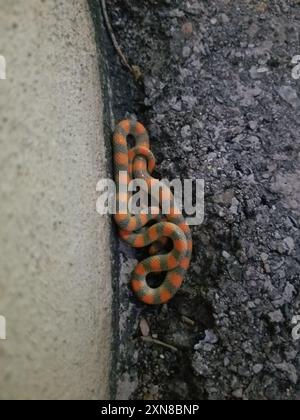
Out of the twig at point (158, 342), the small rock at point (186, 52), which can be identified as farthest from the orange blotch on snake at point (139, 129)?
the twig at point (158, 342)

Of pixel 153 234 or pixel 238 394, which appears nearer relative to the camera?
pixel 238 394

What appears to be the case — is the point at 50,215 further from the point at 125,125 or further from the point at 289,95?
the point at 289,95

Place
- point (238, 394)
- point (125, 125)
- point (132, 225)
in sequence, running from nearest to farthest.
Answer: point (238, 394) → point (132, 225) → point (125, 125)

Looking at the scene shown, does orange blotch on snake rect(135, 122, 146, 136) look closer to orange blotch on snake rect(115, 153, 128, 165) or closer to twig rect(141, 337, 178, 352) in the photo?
orange blotch on snake rect(115, 153, 128, 165)

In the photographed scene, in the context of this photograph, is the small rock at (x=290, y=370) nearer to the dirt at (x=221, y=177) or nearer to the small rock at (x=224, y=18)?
the dirt at (x=221, y=177)

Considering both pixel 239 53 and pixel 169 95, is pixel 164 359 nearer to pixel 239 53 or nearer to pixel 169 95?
pixel 169 95

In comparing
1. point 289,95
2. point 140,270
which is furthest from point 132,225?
point 289,95
